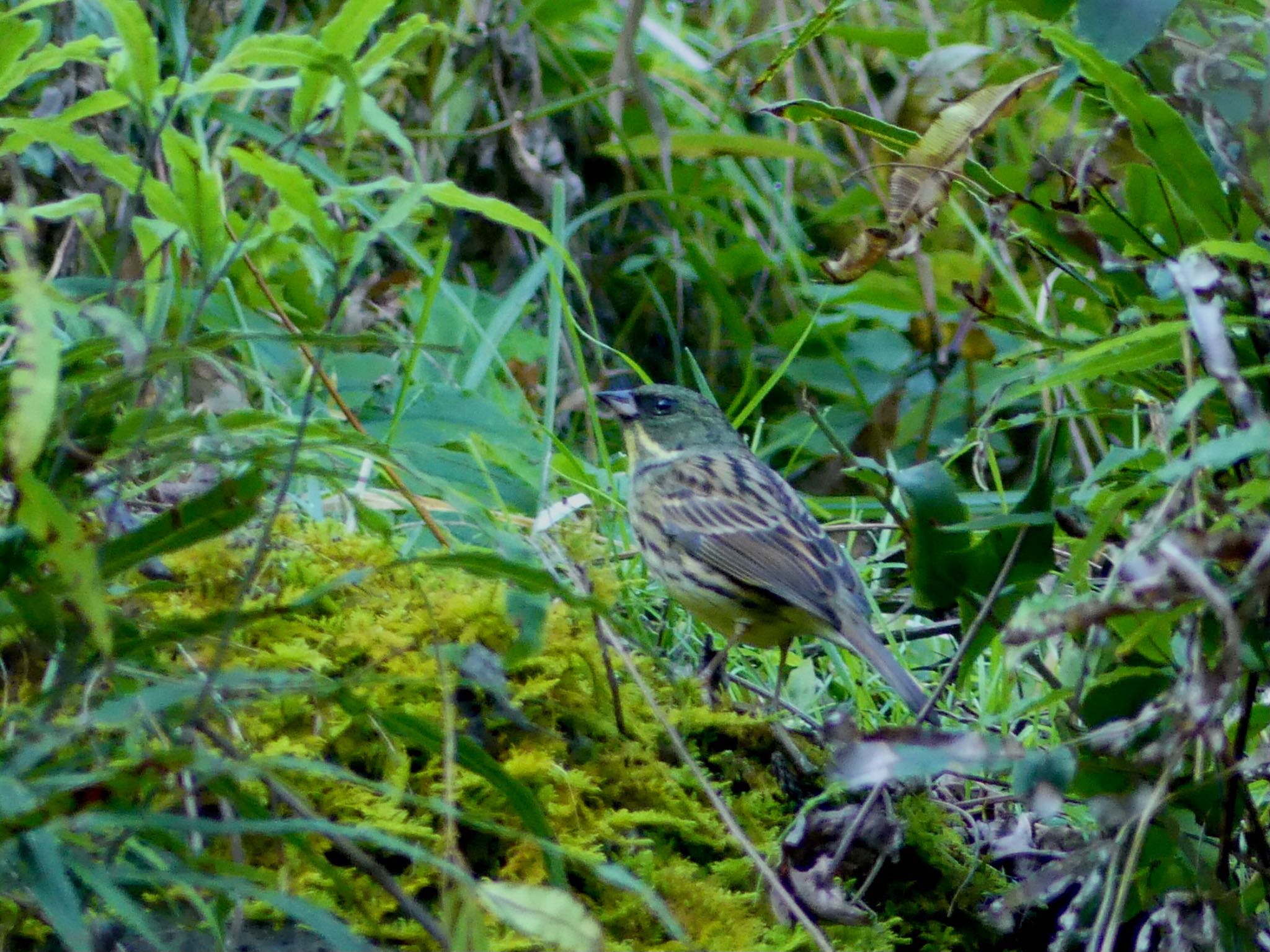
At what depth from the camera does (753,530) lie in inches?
152

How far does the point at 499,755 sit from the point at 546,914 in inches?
36.2

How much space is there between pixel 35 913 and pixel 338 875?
0.32 metres

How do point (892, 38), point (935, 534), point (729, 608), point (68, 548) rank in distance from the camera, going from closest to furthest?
point (68, 548) < point (935, 534) < point (729, 608) < point (892, 38)

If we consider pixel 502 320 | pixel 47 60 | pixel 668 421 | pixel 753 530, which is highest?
pixel 47 60

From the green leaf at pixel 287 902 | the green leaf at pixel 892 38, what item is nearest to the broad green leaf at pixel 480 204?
the green leaf at pixel 287 902

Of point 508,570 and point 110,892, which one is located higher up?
point 508,570

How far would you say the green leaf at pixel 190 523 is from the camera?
1747 mm

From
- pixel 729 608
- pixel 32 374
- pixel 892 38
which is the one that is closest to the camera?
pixel 32 374

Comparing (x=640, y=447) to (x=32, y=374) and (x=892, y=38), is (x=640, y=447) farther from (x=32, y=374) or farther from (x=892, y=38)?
(x=32, y=374)

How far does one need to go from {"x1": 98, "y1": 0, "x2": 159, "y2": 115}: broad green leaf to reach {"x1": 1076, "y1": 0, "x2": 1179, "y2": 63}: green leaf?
113 cm

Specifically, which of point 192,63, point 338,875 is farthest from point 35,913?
point 192,63

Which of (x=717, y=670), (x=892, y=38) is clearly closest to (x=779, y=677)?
(x=717, y=670)

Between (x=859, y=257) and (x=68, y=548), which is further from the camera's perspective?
(x=859, y=257)

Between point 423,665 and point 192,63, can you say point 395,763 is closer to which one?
point 423,665
